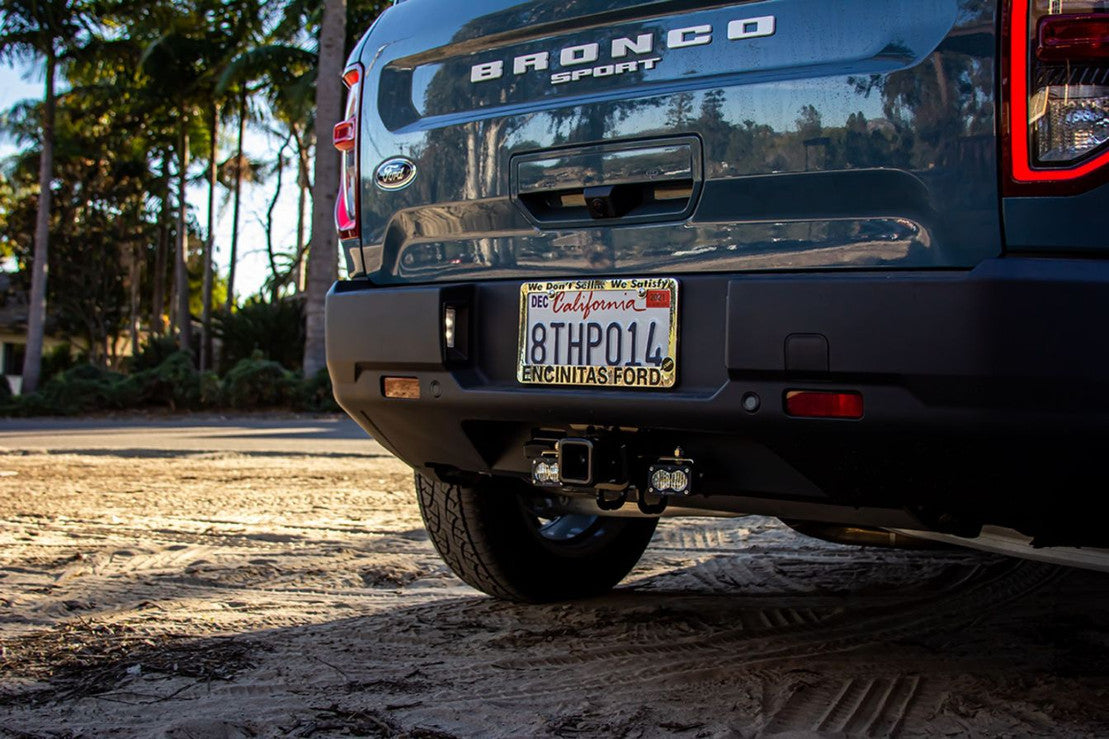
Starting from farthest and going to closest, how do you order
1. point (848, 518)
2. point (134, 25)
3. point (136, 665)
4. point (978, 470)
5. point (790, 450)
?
point (134, 25) → point (136, 665) → point (848, 518) → point (790, 450) → point (978, 470)

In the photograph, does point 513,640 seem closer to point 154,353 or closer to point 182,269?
point 154,353

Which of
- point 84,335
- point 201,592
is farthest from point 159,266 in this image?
point 201,592

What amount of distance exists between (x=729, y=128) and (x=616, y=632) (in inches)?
58.2

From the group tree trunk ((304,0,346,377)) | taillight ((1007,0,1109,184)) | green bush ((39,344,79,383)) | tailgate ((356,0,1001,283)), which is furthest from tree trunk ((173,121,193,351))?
taillight ((1007,0,1109,184))

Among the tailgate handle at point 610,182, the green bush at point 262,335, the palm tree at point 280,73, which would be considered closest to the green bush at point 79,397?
the green bush at point 262,335

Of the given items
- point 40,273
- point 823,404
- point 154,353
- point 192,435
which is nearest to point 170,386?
point 154,353

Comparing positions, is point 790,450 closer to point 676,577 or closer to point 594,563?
point 594,563

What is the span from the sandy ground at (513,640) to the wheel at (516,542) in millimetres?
89

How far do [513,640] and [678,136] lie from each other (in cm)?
144

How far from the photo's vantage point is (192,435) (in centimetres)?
1071

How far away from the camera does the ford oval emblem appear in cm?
290

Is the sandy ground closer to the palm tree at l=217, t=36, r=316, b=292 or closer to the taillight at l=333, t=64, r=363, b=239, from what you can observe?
the taillight at l=333, t=64, r=363, b=239

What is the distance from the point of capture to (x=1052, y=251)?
2.01 metres

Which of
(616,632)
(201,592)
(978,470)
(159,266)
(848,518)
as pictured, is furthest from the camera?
(159,266)
